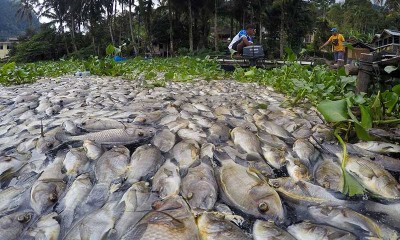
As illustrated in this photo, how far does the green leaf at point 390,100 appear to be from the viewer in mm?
2713

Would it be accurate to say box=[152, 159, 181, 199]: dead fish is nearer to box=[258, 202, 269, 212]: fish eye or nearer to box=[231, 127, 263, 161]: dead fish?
box=[258, 202, 269, 212]: fish eye

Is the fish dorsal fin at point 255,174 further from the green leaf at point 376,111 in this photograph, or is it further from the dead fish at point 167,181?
the green leaf at point 376,111

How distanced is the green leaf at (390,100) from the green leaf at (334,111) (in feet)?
1.80

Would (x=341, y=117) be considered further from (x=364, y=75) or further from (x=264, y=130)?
(x=364, y=75)

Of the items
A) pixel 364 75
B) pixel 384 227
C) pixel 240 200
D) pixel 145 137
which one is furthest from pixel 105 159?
pixel 364 75

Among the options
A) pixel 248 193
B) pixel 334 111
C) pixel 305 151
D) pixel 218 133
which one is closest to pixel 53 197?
pixel 248 193

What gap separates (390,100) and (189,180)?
193 centimetres

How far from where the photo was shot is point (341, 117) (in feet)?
7.71

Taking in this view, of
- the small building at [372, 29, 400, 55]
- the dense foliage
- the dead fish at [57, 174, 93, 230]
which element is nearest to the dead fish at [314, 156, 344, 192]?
the dead fish at [57, 174, 93, 230]

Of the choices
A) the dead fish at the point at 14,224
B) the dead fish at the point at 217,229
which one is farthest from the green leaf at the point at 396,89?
the dead fish at the point at 14,224

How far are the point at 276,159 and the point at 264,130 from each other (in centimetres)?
59

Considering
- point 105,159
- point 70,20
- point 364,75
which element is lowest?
point 105,159

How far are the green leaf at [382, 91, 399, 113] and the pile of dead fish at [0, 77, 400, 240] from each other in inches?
22.3

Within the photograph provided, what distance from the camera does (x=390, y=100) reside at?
9.04ft
